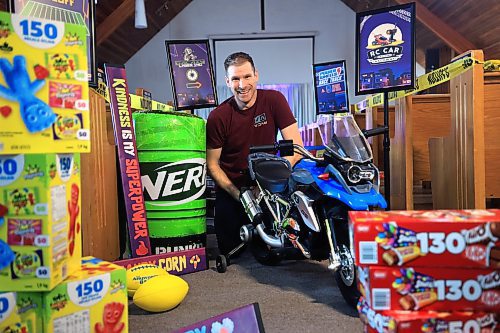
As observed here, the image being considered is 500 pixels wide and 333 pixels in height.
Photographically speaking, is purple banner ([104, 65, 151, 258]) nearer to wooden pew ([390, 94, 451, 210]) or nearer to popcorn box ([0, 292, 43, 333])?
popcorn box ([0, 292, 43, 333])

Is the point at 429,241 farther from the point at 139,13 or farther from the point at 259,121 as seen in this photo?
the point at 139,13

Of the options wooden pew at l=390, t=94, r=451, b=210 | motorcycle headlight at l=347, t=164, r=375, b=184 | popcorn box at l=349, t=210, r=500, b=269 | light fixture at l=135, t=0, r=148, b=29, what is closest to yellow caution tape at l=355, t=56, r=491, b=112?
wooden pew at l=390, t=94, r=451, b=210

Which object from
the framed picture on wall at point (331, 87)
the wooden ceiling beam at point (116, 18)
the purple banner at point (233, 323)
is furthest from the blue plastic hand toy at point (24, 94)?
the wooden ceiling beam at point (116, 18)

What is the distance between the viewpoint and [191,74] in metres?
3.53

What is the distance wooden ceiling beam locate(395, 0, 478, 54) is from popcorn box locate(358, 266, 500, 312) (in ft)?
24.5

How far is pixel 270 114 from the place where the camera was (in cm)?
281

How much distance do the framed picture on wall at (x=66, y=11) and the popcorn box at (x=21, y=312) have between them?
1.02m

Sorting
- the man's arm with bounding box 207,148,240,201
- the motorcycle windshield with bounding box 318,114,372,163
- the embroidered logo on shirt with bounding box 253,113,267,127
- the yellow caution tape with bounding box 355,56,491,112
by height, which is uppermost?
the yellow caution tape with bounding box 355,56,491,112

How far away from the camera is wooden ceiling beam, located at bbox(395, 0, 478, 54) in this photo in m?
7.66

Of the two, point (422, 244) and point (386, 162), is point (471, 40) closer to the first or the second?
point (386, 162)

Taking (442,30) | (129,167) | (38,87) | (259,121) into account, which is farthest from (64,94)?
(442,30)

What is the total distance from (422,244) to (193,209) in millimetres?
1553

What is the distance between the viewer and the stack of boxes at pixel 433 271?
99 centimetres

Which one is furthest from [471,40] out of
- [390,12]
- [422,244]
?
[422,244]
